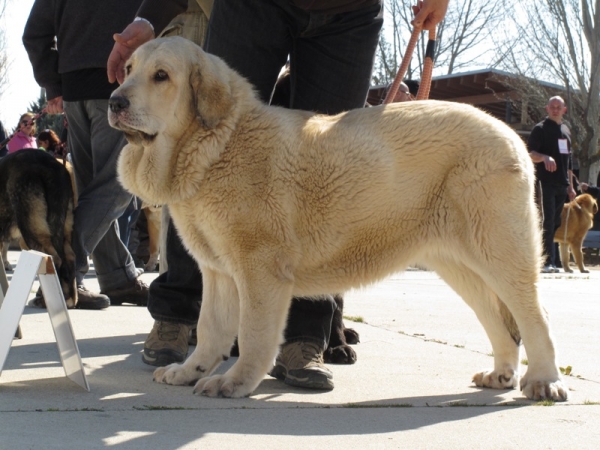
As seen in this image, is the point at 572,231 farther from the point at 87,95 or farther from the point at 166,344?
the point at 166,344

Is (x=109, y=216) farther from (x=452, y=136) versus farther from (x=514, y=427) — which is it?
(x=514, y=427)

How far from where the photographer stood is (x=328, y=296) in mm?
3934

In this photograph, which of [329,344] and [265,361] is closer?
[265,361]

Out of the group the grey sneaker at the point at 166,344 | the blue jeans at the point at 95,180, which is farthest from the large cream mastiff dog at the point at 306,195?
the blue jeans at the point at 95,180

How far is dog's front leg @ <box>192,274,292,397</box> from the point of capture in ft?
11.2

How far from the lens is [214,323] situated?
12.2ft

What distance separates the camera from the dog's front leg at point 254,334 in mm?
3406

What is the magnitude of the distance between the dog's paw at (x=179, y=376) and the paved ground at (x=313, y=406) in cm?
7

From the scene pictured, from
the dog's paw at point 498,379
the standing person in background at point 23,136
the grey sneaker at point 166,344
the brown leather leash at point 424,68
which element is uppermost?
the standing person in background at point 23,136

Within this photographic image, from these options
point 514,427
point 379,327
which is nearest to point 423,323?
point 379,327

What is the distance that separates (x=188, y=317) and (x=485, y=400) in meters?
1.51

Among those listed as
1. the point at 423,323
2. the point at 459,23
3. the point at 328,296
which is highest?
the point at 459,23

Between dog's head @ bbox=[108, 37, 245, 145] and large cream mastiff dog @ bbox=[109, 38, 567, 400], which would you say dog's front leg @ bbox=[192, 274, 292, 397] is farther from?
dog's head @ bbox=[108, 37, 245, 145]

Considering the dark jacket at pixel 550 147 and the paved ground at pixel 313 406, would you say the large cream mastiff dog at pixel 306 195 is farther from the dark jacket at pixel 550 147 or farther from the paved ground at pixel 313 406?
the dark jacket at pixel 550 147
